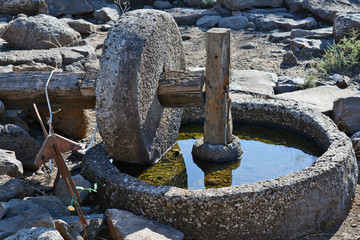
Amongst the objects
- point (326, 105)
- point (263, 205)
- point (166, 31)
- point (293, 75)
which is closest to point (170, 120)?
point (166, 31)

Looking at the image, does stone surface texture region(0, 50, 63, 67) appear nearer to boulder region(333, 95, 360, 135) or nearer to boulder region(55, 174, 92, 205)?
boulder region(55, 174, 92, 205)

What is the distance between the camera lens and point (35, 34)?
24.8 ft

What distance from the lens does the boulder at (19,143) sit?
4.24 meters

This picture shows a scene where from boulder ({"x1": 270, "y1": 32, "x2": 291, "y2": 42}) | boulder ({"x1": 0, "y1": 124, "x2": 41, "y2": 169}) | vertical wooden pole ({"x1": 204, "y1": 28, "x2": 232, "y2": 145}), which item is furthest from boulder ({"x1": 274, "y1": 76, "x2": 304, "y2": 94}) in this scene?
boulder ({"x1": 0, "y1": 124, "x2": 41, "y2": 169})

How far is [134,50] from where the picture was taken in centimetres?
366

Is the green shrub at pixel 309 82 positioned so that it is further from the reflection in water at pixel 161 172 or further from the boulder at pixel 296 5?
the boulder at pixel 296 5

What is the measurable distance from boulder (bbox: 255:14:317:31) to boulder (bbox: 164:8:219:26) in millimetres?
1289

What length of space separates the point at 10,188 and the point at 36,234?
0.80 m

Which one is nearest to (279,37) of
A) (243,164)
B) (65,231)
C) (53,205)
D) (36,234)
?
(243,164)

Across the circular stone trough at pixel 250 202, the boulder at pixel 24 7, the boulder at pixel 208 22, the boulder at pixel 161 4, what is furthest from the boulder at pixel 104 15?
the circular stone trough at pixel 250 202

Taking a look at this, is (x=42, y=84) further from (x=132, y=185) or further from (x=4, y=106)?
(x=132, y=185)

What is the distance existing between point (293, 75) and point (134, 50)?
432 centimetres

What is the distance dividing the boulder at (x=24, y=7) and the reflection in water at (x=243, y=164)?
653 centimetres

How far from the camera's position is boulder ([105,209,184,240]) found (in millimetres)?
3163
